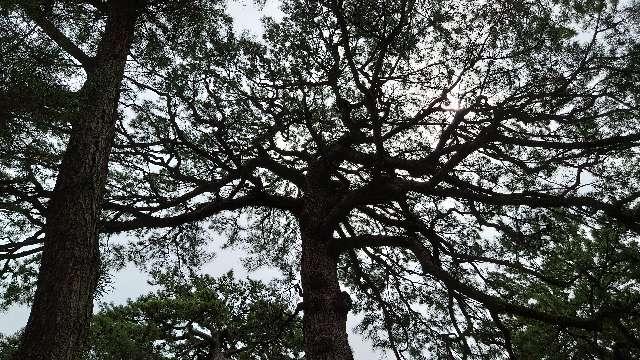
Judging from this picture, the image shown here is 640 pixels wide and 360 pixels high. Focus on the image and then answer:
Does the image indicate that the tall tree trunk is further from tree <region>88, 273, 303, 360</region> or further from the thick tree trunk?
tree <region>88, 273, 303, 360</region>

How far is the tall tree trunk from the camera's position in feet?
9.33

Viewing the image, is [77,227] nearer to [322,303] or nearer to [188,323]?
[322,303]

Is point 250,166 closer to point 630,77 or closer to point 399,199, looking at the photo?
point 399,199

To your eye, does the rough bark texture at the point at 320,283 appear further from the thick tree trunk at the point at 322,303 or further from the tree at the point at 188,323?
the tree at the point at 188,323

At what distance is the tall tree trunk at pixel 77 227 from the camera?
284 centimetres

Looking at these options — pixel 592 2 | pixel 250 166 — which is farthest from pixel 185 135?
pixel 592 2

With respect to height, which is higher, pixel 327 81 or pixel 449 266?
pixel 327 81

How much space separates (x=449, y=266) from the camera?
234 inches

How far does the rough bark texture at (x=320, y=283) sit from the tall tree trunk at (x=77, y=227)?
2.34 metres

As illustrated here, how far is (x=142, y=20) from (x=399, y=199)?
12.2ft

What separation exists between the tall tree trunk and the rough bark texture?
7.67 ft

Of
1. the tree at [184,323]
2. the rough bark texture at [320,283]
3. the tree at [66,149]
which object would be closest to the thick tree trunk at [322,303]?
the rough bark texture at [320,283]

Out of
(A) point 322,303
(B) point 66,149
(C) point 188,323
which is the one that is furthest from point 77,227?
(C) point 188,323

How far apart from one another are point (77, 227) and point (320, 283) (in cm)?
274
